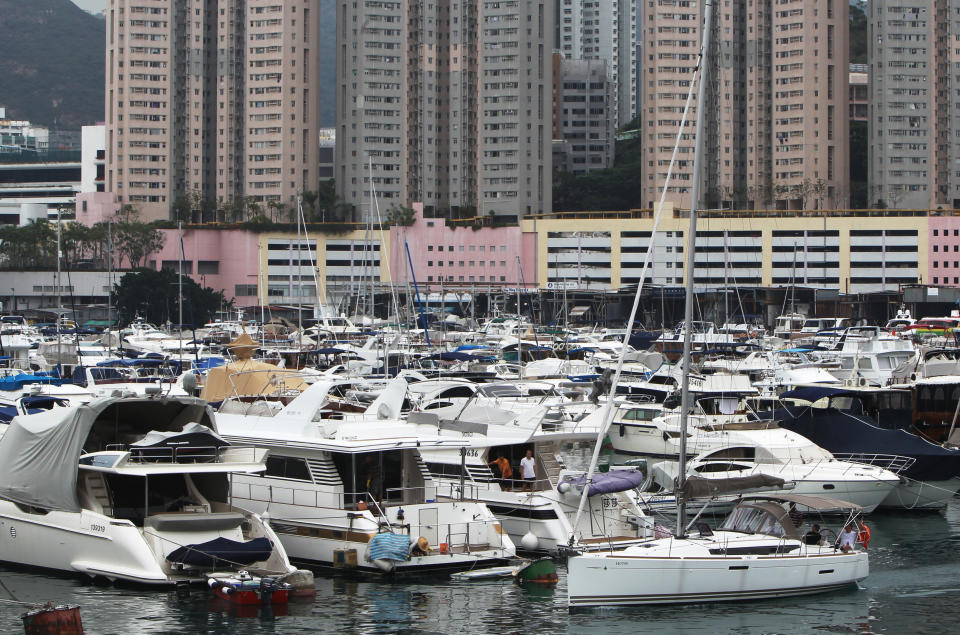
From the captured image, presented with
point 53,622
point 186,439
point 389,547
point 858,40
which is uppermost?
point 858,40

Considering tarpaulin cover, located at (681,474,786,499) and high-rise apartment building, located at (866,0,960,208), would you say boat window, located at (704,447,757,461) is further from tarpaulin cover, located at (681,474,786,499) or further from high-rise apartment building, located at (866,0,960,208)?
high-rise apartment building, located at (866,0,960,208)

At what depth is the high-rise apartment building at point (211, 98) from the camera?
442ft

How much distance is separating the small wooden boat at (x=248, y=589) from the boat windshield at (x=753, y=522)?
804 cm

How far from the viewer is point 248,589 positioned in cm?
2188

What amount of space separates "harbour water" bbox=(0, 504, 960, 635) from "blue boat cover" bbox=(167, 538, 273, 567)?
1.82ft

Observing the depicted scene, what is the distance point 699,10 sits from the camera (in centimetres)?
13375

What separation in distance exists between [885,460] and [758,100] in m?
106

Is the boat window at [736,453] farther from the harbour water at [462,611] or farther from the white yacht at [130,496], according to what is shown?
the white yacht at [130,496]

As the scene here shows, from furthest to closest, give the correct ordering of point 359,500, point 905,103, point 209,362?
point 905,103
point 209,362
point 359,500

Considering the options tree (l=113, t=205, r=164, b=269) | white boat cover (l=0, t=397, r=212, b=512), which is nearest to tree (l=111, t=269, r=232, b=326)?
tree (l=113, t=205, r=164, b=269)

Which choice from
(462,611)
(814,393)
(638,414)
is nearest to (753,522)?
(462,611)

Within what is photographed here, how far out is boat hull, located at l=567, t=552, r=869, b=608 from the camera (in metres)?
21.6

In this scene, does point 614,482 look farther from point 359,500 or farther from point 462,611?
point 359,500

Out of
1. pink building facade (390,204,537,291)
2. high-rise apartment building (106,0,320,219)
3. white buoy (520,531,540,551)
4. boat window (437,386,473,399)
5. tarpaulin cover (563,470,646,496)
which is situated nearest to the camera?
white buoy (520,531,540,551)
